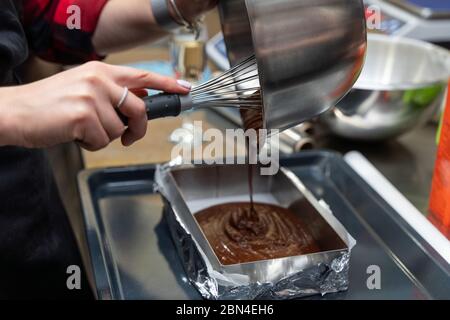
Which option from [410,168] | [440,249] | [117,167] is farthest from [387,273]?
[117,167]

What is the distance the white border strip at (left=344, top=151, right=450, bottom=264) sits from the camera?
2.38 feet

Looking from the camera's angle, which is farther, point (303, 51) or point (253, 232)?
point (253, 232)

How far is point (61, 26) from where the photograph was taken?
79cm

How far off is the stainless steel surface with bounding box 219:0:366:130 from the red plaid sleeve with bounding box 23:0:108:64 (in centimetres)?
36

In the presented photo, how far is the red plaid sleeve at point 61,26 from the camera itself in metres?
0.78

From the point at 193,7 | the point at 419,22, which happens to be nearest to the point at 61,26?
the point at 193,7

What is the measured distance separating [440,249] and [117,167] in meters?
0.47

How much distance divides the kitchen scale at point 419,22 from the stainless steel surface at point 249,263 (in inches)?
21.9

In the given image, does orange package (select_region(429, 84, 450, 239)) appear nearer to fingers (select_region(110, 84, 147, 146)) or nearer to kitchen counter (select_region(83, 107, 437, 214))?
kitchen counter (select_region(83, 107, 437, 214))

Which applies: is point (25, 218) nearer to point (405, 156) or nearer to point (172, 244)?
point (172, 244)

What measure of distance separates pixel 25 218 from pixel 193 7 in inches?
13.5

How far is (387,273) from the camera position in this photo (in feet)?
2.36

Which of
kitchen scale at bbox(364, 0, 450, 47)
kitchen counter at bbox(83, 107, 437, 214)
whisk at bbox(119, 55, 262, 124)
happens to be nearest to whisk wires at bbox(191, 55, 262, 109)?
whisk at bbox(119, 55, 262, 124)
